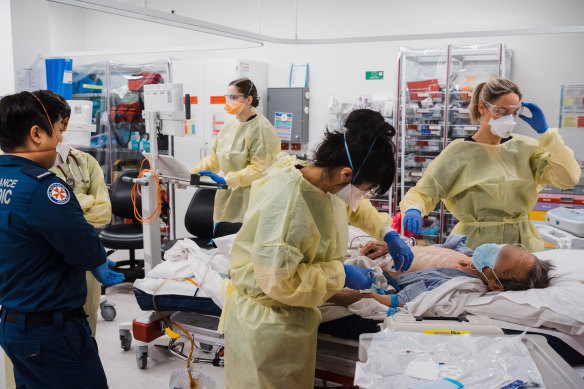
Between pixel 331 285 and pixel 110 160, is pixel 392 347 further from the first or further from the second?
pixel 110 160

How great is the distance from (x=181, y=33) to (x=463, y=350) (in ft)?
19.9

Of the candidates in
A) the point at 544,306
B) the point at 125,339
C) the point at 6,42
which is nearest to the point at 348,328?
the point at 544,306

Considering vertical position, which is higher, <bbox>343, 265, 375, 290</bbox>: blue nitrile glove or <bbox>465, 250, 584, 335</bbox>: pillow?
<bbox>343, 265, 375, 290</bbox>: blue nitrile glove

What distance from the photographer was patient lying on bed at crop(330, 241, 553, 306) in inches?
90.7

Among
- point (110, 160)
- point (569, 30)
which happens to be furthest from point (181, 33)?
point (569, 30)

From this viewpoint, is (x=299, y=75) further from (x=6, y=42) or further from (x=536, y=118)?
(x=536, y=118)

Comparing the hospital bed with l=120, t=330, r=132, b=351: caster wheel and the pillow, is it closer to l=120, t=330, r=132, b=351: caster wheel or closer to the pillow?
the pillow

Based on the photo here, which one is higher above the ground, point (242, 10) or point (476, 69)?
point (242, 10)

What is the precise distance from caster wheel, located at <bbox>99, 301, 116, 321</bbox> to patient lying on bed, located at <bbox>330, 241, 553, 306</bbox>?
2.25m

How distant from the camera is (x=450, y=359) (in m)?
1.50

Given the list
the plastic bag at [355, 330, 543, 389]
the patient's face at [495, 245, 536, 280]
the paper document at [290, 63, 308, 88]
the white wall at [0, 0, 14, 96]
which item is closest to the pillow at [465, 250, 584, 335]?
the patient's face at [495, 245, 536, 280]

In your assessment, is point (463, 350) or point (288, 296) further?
point (288, 296)

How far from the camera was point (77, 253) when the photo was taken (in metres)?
1.79

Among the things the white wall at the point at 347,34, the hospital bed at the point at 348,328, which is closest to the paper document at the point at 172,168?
the hospital bed at the point at 348,328
